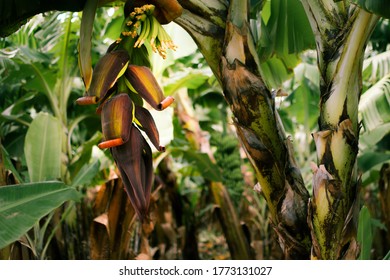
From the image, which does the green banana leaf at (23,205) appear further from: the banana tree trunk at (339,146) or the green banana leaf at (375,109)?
the green banana leaf at (375,109)

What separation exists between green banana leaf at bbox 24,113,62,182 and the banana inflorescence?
78 centimetres

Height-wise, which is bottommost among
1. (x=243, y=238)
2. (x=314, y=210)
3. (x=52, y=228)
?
(x=243, y=238)

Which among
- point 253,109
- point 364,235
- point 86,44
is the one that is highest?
point 86,44

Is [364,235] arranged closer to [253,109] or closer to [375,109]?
[253,109]

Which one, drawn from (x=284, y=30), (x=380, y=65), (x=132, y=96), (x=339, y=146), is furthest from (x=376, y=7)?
(x=380, y=65)

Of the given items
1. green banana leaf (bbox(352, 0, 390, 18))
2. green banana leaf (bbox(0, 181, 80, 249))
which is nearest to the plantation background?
green banana leaf (bbox(0, 181, 80, 249))

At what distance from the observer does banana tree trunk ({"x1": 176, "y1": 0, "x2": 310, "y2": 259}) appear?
79 cm

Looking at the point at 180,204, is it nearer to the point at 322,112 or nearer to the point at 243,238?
the point at 243,238

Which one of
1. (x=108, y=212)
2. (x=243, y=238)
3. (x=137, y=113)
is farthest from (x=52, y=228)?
(x=137, y=113)

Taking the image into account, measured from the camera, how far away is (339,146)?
780mm

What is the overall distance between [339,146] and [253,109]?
14 cm

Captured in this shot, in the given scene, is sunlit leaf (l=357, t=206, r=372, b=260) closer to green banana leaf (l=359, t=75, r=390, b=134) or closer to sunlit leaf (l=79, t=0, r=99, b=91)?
green banana leaf (l=359, t=75, r=390, b=134)

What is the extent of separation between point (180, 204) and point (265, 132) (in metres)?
1.71

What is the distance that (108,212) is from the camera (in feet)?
5.01
